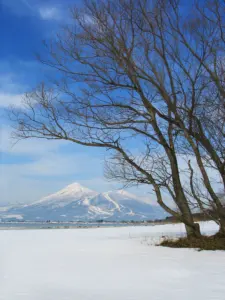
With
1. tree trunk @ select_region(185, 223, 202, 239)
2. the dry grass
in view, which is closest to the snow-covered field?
the dry grass

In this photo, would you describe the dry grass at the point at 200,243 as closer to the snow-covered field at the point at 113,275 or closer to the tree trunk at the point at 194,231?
the tree trunk at the point at 194,231

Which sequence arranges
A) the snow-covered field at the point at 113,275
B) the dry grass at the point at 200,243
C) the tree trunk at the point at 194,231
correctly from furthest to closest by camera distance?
the tree trunk at the point at 194,231 < the dry grass at the point at 200,243 < the snow-covered field at the point at 113,275

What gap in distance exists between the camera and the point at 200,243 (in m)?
10.6

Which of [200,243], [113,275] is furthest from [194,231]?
[113,275]

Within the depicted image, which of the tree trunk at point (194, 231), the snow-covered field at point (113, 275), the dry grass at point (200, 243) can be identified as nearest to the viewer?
the snow-covered field at point (113, 275)

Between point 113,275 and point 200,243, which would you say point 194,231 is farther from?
point 113,275

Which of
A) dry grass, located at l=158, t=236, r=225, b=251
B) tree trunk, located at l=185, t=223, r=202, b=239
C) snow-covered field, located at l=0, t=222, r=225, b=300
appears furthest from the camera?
tree trunk, located at l=185, t=223, r=202, b=239

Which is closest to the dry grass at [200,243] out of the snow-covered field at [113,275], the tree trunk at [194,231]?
the tree trunk at [194,231]

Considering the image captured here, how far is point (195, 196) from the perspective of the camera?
35.6 ft

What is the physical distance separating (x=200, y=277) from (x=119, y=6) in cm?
846

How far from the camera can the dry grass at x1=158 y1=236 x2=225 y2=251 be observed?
10.1 meters

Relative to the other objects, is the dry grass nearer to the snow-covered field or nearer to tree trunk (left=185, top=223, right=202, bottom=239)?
tree trunk (left=185, top=223, right=202, bottom=239)

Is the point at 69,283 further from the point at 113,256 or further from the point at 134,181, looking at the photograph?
the point at 134,181

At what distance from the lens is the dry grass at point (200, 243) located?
33.1ft
